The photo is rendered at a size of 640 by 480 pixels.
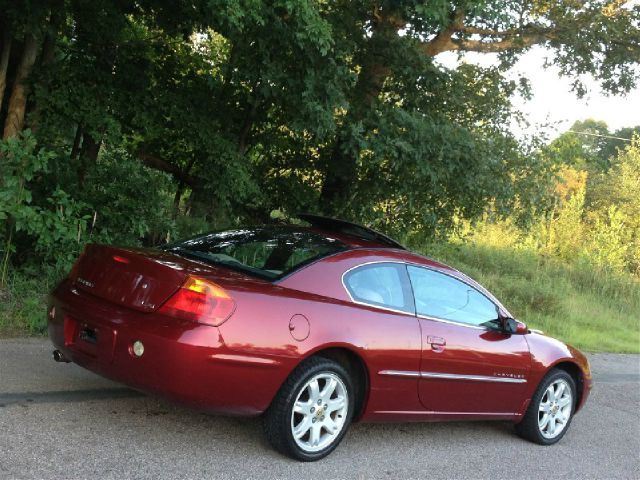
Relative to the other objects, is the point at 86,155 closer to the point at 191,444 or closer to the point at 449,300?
the point at 191,444

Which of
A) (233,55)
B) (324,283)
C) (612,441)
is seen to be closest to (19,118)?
(233,55)

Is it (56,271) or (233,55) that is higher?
(233,55)

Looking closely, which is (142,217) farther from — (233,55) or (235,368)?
(235,368)

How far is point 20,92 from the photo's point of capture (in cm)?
774

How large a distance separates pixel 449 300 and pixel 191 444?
2.25 metres

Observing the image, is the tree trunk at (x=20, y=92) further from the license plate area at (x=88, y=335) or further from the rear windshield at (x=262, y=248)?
the license plate area at (x=88, y=335)

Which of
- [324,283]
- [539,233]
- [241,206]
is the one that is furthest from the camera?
[539,233]

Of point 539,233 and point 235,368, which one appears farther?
point 539,233

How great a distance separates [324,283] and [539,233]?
22.9 metres

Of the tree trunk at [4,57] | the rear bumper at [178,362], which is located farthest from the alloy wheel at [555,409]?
the tree trunk at [4,57]

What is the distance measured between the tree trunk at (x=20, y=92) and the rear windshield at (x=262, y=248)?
148 inches

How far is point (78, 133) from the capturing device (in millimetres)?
8508

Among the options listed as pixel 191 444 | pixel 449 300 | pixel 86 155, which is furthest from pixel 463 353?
Result: pixel 86 155

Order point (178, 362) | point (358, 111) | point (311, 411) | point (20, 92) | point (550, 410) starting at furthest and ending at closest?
point (358, 111)
point (20, 92)
point (550, 410)
point (311, 411)
point (178, 362)
